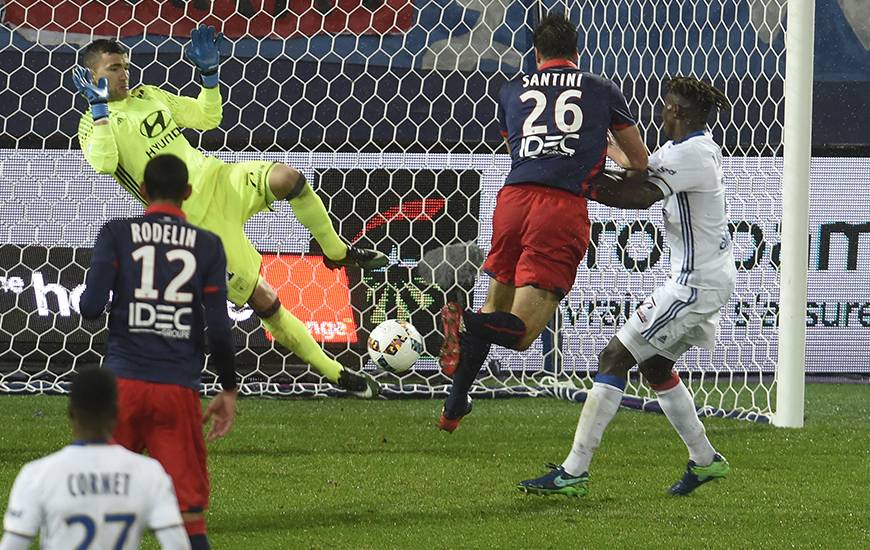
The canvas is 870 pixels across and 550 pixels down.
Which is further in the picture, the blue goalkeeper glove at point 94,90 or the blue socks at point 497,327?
the blue goalkeeper glove at point 94,90

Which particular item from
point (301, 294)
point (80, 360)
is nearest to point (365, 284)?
point (301, 294)

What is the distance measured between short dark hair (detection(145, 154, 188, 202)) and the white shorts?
7.97 feet

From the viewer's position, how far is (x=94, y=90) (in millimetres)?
6031

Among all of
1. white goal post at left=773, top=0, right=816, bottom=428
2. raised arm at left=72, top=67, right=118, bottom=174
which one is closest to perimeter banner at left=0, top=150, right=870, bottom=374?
white goal post at left=773, top=0, right=816, bottom=428

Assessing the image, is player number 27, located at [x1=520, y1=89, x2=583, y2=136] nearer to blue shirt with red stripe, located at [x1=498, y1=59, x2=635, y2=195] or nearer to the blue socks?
blue shirt with red stripe, located at [x1=498, y1=59, x2=635, y2=195]

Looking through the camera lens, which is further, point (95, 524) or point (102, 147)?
point (102, 147)

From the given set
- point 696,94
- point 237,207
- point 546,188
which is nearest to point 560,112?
point 546,188

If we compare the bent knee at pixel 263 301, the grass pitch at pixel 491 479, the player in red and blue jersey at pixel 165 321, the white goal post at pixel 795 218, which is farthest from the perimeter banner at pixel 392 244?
the player in red and blue jersey at pixel 165 321

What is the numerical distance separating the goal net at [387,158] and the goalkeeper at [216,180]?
6.64 feet

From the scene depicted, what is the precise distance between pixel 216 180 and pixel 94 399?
4045 mm

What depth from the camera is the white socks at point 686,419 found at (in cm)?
559

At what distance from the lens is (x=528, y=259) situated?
18.8 feet

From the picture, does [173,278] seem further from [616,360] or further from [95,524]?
[616,360]

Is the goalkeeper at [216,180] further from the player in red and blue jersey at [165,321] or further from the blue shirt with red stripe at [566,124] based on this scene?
the player in red and blue jersey at [165,321]
